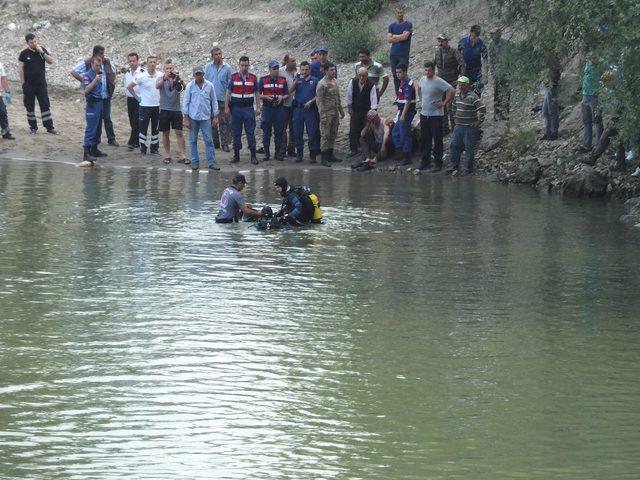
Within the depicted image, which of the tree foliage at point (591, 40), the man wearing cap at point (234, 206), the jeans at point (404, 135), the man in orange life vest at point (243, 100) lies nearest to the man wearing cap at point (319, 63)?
→ the man in orange life vest at point (243, 100)

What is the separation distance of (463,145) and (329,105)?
2.93 metres

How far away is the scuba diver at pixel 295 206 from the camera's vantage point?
19.4m

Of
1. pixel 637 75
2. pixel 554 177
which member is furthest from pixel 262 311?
pixel 554 177

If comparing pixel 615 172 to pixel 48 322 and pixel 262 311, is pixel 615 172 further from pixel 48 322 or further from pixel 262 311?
pixel 48 322

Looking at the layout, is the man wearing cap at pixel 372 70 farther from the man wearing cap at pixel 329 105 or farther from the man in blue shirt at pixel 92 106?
the man in blue shirt at pixel 92 106

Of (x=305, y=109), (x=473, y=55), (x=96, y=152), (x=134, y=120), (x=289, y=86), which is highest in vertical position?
(x=473, y=55)

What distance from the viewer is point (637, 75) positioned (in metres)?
19.3

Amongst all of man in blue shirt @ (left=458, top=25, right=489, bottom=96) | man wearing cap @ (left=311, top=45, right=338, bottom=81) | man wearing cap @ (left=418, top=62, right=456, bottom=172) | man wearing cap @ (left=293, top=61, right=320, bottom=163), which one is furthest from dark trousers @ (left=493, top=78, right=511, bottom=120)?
man wearing cap @ (left=293, top=61, right=320, bottom=163)

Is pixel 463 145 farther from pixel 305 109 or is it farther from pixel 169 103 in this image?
pixel 169 103

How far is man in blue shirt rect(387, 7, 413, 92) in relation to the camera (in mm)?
27812

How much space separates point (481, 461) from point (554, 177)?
A: 15440 mm

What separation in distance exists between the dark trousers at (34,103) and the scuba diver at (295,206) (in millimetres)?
10917

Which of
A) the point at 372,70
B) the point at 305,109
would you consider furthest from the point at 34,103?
the point at 372,70

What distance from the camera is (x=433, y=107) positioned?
25.6m
